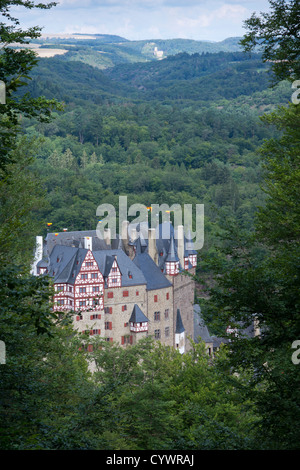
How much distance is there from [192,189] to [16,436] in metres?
159

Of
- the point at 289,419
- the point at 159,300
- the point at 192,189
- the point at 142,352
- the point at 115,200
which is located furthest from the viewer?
the point at 192,189

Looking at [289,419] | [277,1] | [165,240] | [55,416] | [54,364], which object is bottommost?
[165,240]

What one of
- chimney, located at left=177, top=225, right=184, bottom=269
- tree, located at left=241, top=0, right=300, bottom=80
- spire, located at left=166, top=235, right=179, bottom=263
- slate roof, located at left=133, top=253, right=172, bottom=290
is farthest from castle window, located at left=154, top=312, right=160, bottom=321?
tree, located at left=241, top=0, right=300, bottom=80

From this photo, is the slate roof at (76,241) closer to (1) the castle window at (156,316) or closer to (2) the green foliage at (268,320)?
(1) the castle window at (156,316)

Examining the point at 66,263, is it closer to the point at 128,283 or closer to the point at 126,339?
the point at 128,283

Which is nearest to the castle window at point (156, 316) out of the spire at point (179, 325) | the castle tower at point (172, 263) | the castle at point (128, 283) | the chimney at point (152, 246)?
the castle at point (128, 283)

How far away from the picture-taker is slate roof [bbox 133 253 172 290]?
74.4 metres

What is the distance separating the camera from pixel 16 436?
16.8 m
